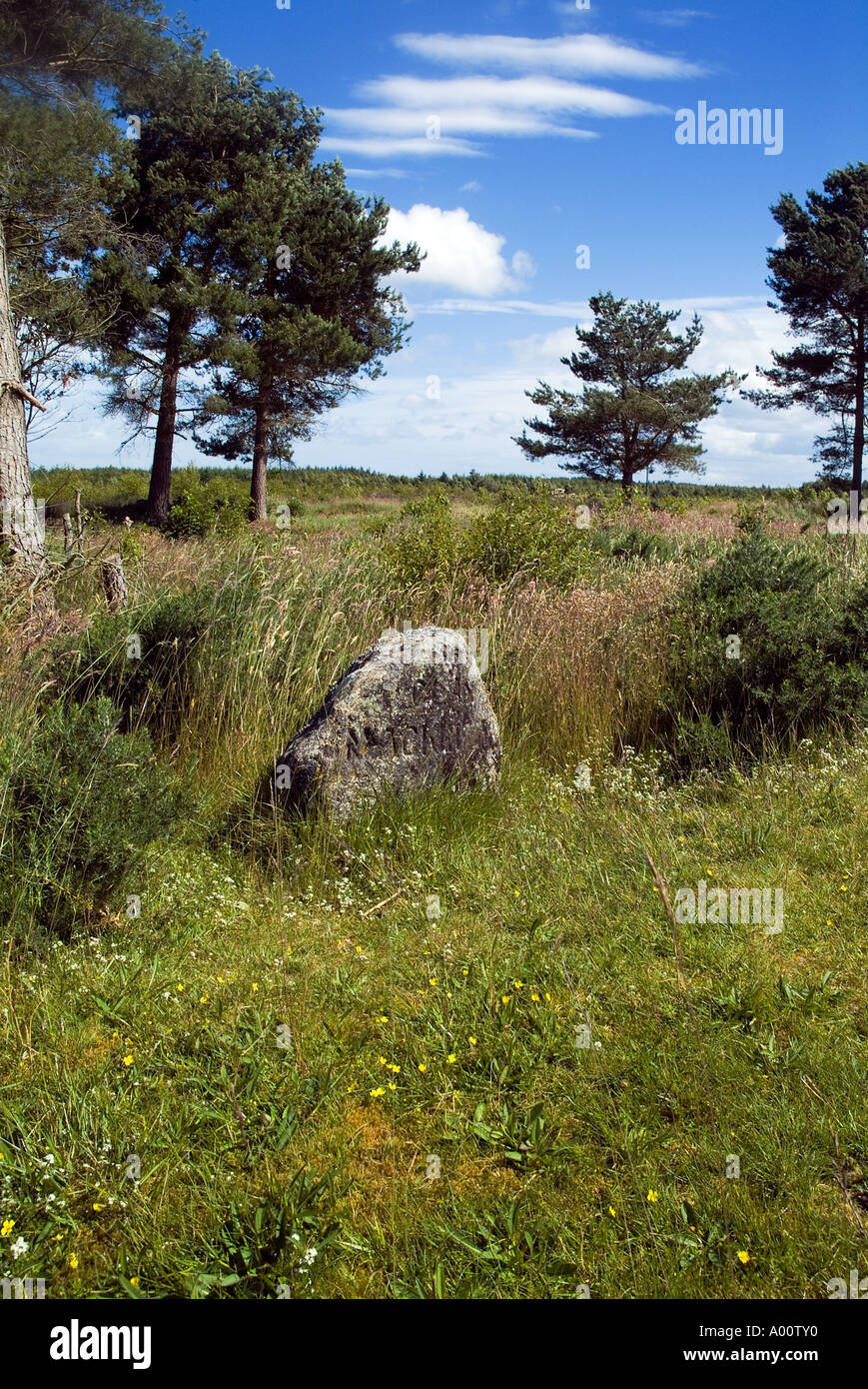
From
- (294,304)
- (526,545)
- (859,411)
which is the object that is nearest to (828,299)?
(859,411)

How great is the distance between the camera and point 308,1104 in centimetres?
291

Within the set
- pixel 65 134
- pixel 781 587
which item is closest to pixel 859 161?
pixel 65 134

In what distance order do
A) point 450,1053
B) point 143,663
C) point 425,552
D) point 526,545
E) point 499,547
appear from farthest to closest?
point 499,547 < point 526,545 < point 425,552 < point 143,663 < point 450,1053

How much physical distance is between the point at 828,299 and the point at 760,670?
95.3 feet

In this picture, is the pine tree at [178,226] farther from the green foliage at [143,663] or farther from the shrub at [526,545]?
the green foliage at [143,663]

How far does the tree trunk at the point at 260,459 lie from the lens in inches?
1032

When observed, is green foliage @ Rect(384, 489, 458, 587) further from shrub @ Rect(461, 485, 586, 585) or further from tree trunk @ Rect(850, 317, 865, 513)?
tree trunk @ Rect(850, 317, 865, 513)

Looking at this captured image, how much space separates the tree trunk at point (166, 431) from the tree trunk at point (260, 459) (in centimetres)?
236

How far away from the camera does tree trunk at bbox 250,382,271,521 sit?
2620cm

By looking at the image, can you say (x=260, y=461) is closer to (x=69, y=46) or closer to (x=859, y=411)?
(x=69, y=46)

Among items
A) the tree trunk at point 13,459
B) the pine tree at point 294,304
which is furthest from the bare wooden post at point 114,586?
the pine tree at point 294,304

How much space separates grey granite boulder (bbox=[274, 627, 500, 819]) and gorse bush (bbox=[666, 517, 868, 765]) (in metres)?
1.61

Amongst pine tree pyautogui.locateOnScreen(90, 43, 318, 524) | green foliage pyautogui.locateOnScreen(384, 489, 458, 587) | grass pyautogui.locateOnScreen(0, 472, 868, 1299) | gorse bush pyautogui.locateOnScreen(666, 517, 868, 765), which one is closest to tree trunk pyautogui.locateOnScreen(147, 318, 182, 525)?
pine tree pyautogui.locateOnScreen(90, 43, 318, 524)

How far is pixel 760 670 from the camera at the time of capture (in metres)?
6.47
